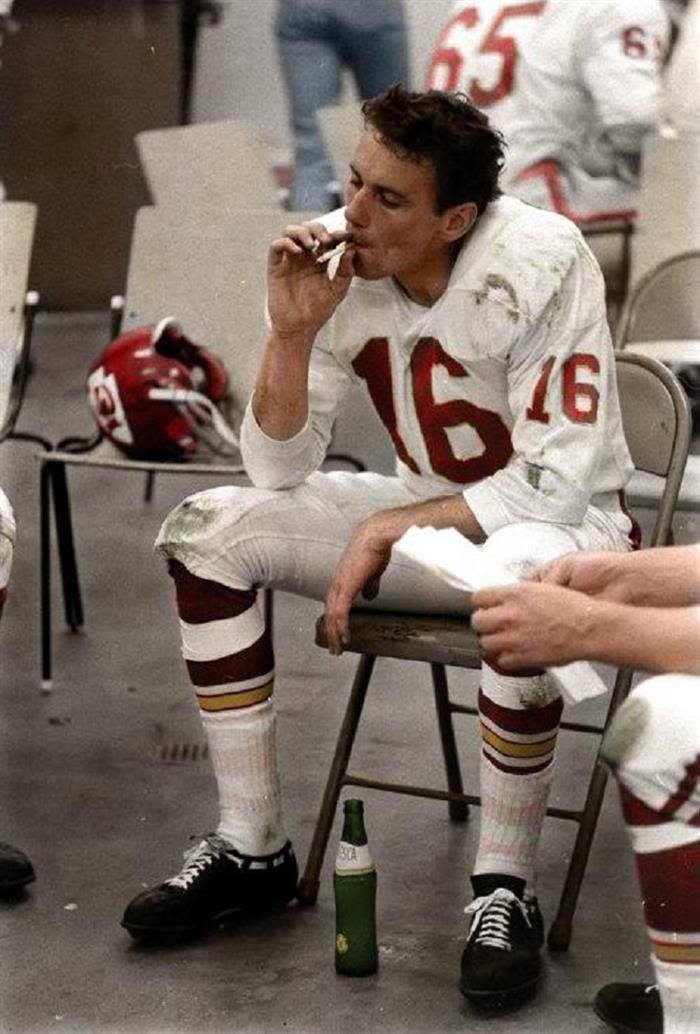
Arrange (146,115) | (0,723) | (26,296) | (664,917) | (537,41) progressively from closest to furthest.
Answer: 1. (664,917)
2. (0,723)
3. (26,296)
4. (537,41)
5. (146,115)

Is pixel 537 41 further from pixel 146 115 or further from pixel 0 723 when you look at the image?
pixel 146 115

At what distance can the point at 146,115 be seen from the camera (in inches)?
347

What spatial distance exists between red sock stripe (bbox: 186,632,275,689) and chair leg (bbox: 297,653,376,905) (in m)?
0.18

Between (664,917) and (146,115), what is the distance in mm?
6704

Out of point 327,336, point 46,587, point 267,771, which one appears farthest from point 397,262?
point 46,587

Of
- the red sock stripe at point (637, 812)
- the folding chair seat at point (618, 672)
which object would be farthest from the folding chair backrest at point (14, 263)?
the red sock stripe at point (637, 812)

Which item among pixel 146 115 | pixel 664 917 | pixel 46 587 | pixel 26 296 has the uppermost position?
pixel 664 917

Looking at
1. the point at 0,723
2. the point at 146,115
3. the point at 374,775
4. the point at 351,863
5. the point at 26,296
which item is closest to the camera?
the point at 351,863

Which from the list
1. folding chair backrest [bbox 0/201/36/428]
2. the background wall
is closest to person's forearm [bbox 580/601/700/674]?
folding chair backrest [bbox 0/201/36/428]

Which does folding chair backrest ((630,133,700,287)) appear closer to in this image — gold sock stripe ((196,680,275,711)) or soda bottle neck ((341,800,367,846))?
gold sock stripe ((196,680,275,711))

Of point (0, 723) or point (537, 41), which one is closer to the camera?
point (0, 723)

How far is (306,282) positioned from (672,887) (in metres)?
1.20

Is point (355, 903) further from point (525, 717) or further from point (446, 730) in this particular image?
point (446, 730)

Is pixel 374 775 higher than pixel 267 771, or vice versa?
pixel 267 771
